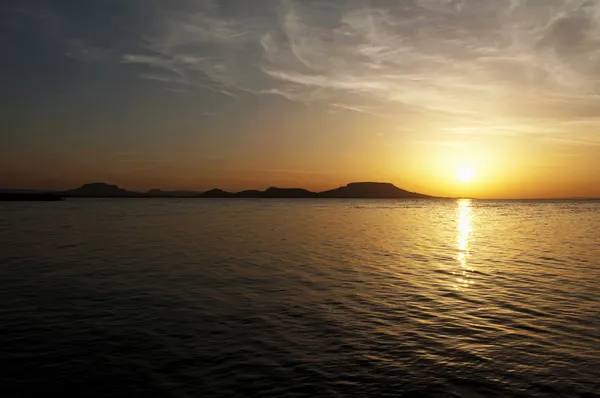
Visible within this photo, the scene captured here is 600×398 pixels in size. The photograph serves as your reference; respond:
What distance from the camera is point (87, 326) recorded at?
18.5 metres

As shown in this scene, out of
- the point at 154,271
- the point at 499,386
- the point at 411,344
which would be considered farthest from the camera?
the point at 154,271

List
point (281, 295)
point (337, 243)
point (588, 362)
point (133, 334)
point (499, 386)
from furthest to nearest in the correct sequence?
point (337, 243)
point (281, 295)
point (133, 334)
point (588, 362)
point (499, 386)

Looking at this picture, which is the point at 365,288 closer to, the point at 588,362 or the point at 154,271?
the point at 588,362

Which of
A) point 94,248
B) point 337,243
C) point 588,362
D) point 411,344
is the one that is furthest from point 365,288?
point 94,248

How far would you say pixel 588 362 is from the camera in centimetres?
1448

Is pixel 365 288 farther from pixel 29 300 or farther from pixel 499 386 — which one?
pixel 29 300

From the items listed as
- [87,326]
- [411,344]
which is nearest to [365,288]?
[411,344]

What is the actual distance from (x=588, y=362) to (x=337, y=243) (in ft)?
130

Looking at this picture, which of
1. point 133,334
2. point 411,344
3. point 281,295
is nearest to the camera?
point 411,344

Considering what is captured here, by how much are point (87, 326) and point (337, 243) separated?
3777 centimetres

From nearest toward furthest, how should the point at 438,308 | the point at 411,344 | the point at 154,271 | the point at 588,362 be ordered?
1. the point at 588,362
2. the point at 411,344
3. the point at 438,308
4. the point at 154,271

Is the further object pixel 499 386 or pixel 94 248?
pixel 94 248

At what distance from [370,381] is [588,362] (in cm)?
768

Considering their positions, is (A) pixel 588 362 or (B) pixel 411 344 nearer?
(A) pixel 588 362
